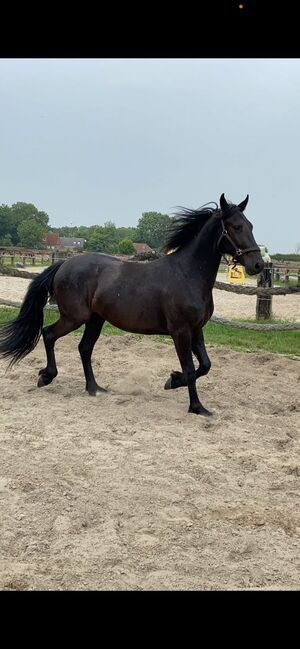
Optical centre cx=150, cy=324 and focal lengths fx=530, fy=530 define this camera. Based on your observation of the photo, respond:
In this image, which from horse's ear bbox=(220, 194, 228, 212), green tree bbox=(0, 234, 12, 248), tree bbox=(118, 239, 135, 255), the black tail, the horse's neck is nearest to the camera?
horse's ear bbox=(220, 194, 228, 212)

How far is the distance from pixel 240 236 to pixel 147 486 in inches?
97.9

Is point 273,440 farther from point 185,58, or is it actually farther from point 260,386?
point 185,58

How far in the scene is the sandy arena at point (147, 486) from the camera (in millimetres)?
2273

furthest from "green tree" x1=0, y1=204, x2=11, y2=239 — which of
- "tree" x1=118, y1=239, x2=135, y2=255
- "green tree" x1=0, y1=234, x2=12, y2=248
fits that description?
Result: "tree" x1=118, y1=239, x2=135, y2=255

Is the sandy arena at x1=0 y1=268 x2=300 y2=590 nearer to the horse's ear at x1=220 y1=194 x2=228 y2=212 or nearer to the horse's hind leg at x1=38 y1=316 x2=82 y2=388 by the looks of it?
the horse's hind leg at x1=38 y1=316 x2=82 y2=388

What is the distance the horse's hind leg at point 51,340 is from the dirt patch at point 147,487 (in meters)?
0.12

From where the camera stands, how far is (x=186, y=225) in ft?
17.0

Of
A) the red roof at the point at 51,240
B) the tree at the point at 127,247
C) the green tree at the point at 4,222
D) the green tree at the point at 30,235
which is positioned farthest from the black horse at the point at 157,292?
the red roof at the point at 51,240

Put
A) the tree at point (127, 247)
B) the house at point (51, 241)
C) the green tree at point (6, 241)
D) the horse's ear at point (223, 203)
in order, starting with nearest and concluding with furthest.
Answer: the horse's ear at point (223, 203)
the tree at point (127, 247)
the green tree at point (6, 241)
the house at point (51, 241)

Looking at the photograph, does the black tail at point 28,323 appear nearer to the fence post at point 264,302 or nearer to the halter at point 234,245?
the halter at point 234,245

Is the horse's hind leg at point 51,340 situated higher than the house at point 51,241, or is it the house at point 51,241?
the house at point 51,241

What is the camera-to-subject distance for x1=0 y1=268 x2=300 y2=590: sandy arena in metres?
2.27

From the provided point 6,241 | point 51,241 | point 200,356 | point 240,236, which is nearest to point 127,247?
point 200,356

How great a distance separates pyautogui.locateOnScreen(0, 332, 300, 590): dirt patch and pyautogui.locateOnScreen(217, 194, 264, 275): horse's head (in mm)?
1381
